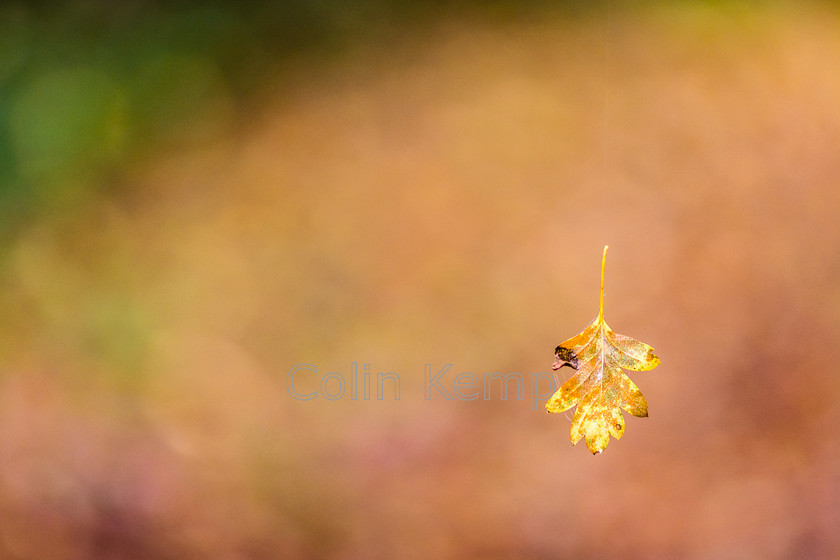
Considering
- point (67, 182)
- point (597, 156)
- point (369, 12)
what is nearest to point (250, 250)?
point (67, 182)

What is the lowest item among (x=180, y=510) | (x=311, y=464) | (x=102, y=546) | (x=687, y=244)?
(x=102, y=546)

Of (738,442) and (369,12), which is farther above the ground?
(369,12)

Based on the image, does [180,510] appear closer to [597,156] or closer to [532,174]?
[532,174]

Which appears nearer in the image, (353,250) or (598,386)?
(598,386)

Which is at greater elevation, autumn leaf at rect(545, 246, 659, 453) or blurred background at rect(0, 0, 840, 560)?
blurred background at rect(0, 0, 840, 560)

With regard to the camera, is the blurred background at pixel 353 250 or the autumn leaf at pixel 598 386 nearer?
the autumn leaf at pixel 598 386
